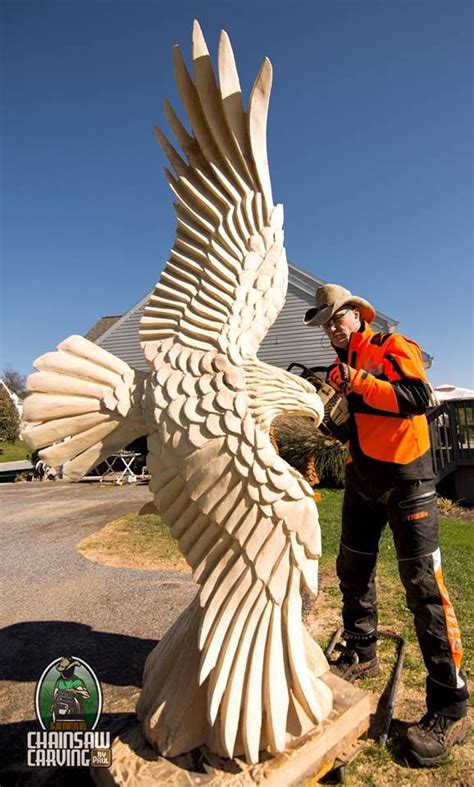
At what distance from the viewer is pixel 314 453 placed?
895cm

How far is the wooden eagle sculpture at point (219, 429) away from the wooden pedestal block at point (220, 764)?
46 mm

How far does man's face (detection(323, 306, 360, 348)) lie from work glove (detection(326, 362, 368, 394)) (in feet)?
1.01

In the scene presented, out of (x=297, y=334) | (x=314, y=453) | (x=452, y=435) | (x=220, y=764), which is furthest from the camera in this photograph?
(x=297, y=334)

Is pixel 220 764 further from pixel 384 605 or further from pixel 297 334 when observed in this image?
pixel 297 334

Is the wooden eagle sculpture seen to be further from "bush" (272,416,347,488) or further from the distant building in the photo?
the distant building

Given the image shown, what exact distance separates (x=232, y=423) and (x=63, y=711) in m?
1.53

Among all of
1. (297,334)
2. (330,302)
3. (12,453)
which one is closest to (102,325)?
(297,334)

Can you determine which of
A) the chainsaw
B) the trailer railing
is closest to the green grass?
the trailer railing

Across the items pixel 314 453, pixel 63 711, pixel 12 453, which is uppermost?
pixel 314 453

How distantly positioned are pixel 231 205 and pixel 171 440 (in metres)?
1.04

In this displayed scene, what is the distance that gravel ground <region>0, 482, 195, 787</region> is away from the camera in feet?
7.79

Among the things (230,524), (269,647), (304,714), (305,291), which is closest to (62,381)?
(230,524)

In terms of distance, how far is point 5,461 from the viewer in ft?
80.8

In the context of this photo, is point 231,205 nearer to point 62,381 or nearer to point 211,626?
point 62,381
